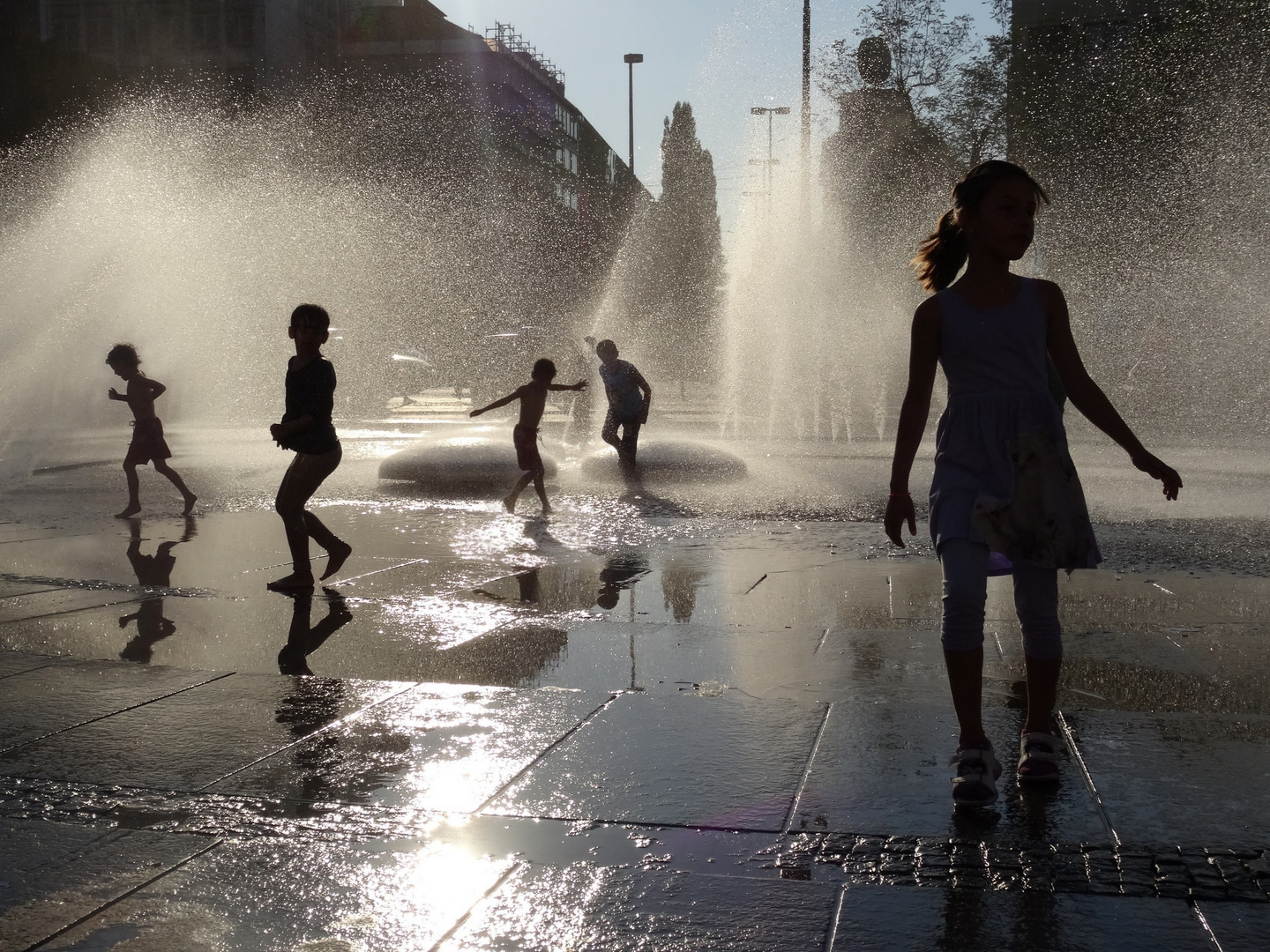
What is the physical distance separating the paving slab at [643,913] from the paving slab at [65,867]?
78cm

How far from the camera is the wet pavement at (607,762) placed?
2740mm

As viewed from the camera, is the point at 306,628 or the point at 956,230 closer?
the point at 956,230

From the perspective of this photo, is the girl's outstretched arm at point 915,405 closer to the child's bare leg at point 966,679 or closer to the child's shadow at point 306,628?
the child's bare leg at point 966,679

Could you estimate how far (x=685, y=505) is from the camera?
1079 cm

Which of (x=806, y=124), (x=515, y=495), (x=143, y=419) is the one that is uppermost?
(x=806, y=124)

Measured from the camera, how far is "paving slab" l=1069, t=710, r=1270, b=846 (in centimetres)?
317

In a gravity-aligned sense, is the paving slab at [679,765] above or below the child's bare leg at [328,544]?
below

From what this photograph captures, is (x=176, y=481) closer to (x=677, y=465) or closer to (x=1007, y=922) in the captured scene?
(x=677, y=465)

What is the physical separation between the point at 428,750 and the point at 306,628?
6.88 ft

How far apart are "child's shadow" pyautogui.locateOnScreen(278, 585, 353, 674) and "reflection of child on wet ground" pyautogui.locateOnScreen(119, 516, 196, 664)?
52 cm

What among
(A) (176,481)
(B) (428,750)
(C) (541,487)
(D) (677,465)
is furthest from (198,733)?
(D) (677,465)

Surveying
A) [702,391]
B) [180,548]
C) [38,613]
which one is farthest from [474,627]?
[702,391]

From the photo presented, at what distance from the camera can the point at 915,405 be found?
11.9ft

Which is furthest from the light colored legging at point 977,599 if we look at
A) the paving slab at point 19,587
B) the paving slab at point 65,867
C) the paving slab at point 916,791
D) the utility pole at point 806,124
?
the utility pole at point 806,124
